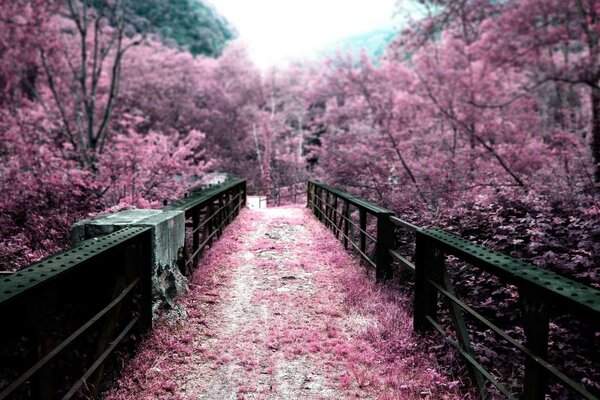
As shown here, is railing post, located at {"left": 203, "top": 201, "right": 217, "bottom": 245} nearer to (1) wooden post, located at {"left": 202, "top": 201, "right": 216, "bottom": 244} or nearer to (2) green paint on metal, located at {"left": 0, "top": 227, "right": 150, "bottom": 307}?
(1) wooden post, located at {"left": 202, "top": 201, "right": 216, "bottom": 244}

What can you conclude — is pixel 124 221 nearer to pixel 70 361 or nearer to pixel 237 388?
pixel 70 361

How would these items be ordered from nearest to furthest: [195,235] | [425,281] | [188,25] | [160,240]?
1. [425,281]
2. [160,240]
3. [195,235]
4. [188,25]

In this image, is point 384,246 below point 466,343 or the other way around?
the other way around

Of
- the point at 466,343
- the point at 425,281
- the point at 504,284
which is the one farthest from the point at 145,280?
the point at 504,284

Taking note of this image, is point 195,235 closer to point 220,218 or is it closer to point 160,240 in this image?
point 160,240

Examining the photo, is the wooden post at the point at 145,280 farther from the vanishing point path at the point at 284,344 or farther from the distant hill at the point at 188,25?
the distant hill at the point at 188,25

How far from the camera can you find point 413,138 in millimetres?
18969

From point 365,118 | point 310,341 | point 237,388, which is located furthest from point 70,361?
point 365,118

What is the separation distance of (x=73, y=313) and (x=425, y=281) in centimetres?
334

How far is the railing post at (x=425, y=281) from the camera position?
404 cm

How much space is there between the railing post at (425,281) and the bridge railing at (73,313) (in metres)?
2.80

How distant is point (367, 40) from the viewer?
404 ft

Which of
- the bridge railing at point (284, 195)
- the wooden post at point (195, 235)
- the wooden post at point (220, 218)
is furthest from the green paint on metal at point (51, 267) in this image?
the bridge railing at point (284, 195)

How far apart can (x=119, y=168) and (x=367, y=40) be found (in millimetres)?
124151
